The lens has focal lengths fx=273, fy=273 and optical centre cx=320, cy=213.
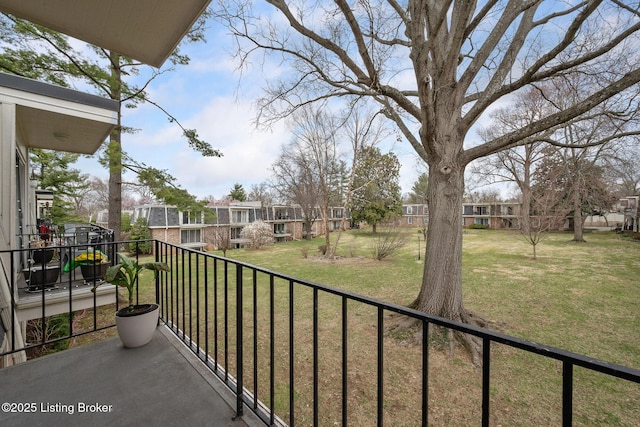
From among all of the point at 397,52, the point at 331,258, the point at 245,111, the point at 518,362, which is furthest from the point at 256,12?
the point at 331,258

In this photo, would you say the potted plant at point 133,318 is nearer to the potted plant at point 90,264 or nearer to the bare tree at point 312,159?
the potted plant at point 90,264

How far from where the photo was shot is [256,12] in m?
4.52

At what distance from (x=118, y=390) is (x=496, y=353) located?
4969 millimetres

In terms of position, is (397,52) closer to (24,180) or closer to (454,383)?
(454,383)

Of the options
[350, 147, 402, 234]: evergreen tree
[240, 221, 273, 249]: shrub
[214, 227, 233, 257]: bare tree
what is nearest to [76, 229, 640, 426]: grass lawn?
[214, 227, 233, 257]: bare tree

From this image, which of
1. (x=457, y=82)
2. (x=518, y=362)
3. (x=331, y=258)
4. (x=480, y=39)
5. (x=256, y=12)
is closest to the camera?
(x=518, y=362)

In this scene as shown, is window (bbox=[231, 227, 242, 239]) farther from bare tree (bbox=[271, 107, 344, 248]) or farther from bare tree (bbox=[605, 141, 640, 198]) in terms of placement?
bare tree (bbox=[605, 141, 640, 198])

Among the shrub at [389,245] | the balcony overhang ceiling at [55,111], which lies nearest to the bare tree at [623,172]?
the shrub at [389,245]

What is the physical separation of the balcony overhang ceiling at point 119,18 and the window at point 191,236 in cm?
1908

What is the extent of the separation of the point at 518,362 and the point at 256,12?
6.86 meters

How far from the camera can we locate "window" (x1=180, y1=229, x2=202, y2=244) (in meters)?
19.7

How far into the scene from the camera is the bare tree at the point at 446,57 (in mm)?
4145

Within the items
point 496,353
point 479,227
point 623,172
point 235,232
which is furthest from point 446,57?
point 479,227

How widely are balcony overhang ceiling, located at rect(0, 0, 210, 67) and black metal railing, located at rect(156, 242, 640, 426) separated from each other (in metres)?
1.87
